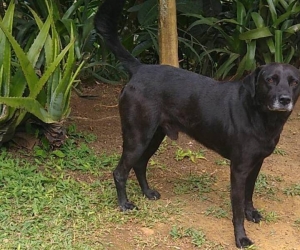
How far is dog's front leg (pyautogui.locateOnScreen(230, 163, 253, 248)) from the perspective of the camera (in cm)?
399

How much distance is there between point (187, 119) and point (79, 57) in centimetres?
224

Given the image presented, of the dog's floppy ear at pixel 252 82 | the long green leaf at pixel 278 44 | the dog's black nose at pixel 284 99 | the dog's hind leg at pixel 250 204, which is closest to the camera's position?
the dog's black nose at pixel 284 99

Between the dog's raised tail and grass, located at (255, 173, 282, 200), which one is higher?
the dog's raised tail

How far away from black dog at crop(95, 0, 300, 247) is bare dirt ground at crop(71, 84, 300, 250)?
0.17 meters

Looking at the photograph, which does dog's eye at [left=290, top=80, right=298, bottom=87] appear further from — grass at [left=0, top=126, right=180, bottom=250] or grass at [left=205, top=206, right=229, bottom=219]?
grass at [left=0, top=126, right=180, bottom=250]

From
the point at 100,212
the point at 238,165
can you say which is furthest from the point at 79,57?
the point at 238,165

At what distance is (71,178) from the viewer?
4859 mm

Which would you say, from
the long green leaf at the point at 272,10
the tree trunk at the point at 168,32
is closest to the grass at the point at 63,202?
the tree trunk at the point at 168,32

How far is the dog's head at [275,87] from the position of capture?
11.9 feet

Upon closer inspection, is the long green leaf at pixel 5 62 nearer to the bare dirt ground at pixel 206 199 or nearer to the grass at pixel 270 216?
the bare dirt ground at pixel 206 199

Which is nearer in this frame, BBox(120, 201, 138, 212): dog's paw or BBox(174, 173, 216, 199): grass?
BBox(120, 201, 138, 212): dog's paw

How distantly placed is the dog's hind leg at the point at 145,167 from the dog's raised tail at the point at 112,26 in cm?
59

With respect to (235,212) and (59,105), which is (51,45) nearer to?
(59,105)

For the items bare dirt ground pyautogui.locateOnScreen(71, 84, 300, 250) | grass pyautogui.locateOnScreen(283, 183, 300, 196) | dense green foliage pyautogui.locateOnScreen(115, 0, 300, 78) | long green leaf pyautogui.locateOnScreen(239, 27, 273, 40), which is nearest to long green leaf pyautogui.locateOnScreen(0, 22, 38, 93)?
bare dirt ground pyautogui.locateOnScreen(71, 84, 300, 250)
